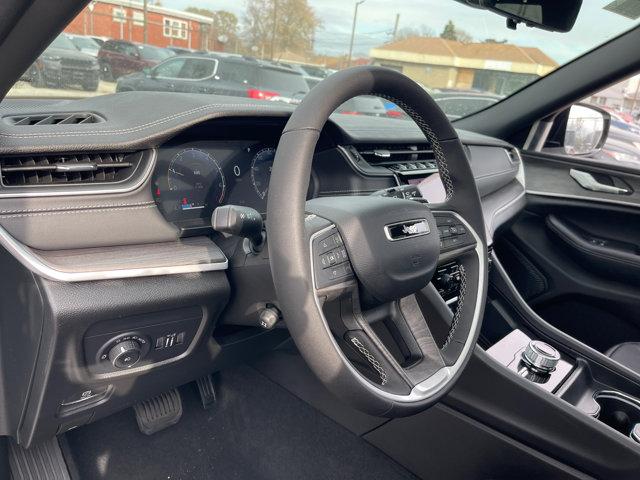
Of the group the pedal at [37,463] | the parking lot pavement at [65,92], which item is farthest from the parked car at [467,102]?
the pedal at [37,463]

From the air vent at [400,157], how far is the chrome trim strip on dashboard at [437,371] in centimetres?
69

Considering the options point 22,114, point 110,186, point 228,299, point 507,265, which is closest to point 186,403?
point 228,299

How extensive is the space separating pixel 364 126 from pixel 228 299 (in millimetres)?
965

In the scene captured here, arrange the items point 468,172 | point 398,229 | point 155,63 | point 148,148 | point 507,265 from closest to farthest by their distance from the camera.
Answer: point 398,229 → point 468,172 → point 148,148 → point 155,63 → point 507,265

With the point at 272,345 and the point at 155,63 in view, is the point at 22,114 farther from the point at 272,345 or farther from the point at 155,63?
the point at 272,345

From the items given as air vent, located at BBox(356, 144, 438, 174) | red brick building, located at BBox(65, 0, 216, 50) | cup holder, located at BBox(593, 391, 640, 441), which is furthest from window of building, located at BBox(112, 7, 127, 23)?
cup holder, located at BBox(593, 391, 640, 441)

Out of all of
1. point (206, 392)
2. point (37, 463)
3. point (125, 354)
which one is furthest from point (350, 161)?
point (37, 463)

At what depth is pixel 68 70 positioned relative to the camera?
5.03 feet

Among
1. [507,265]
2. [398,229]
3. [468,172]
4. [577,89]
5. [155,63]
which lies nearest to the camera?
[398,229]

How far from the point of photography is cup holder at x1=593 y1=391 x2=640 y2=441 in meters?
1.68

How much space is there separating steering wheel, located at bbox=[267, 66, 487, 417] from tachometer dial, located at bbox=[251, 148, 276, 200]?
61cm

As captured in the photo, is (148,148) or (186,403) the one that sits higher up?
(148,148)

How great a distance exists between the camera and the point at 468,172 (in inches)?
52.8

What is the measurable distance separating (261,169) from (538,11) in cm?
99
